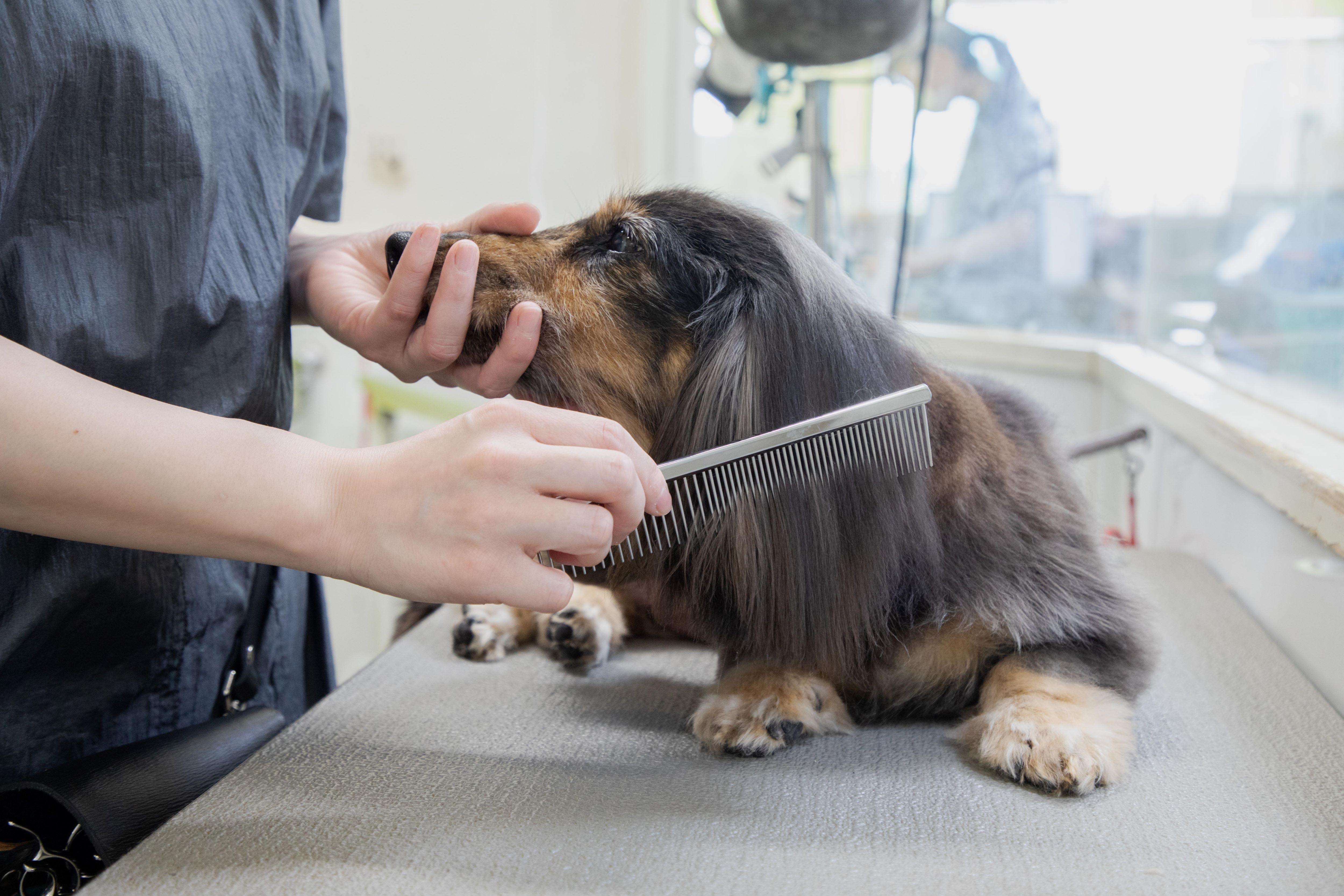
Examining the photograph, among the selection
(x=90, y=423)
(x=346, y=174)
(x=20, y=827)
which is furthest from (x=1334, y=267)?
(x=346, y=174)

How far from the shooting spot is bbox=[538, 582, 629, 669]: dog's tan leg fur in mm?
1174

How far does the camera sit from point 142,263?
0.84 meters

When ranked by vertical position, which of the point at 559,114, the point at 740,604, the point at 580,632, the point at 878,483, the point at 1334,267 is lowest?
the point at 580,632

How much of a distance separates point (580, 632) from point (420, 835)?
462 mm

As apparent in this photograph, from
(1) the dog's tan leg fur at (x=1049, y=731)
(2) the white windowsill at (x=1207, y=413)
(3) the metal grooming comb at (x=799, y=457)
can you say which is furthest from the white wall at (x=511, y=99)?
(1) the dog's tan leg fur at (x=1049, y=731)

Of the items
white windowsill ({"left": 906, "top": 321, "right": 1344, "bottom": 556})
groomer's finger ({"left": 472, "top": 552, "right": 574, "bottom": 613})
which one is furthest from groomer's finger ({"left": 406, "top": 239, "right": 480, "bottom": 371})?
white windowsill ({"left": 906, "top": 321, "right": 1344, "bottom": 556})

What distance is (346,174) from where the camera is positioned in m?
2.99

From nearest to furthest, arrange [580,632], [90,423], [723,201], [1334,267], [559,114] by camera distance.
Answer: [90,423], [723,201], [580,632], [1334,267], [559,114]

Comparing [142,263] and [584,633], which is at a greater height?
[142,263]

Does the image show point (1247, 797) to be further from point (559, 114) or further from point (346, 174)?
point (346, 174)

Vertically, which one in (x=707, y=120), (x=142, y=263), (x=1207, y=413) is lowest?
(x=1207, y=413)

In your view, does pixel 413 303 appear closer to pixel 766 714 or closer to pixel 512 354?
pixel 512 354

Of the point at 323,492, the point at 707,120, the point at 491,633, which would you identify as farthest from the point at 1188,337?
the point at 323,492

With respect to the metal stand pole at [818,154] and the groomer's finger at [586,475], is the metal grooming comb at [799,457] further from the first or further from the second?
the metal stand pole at [818,154]
